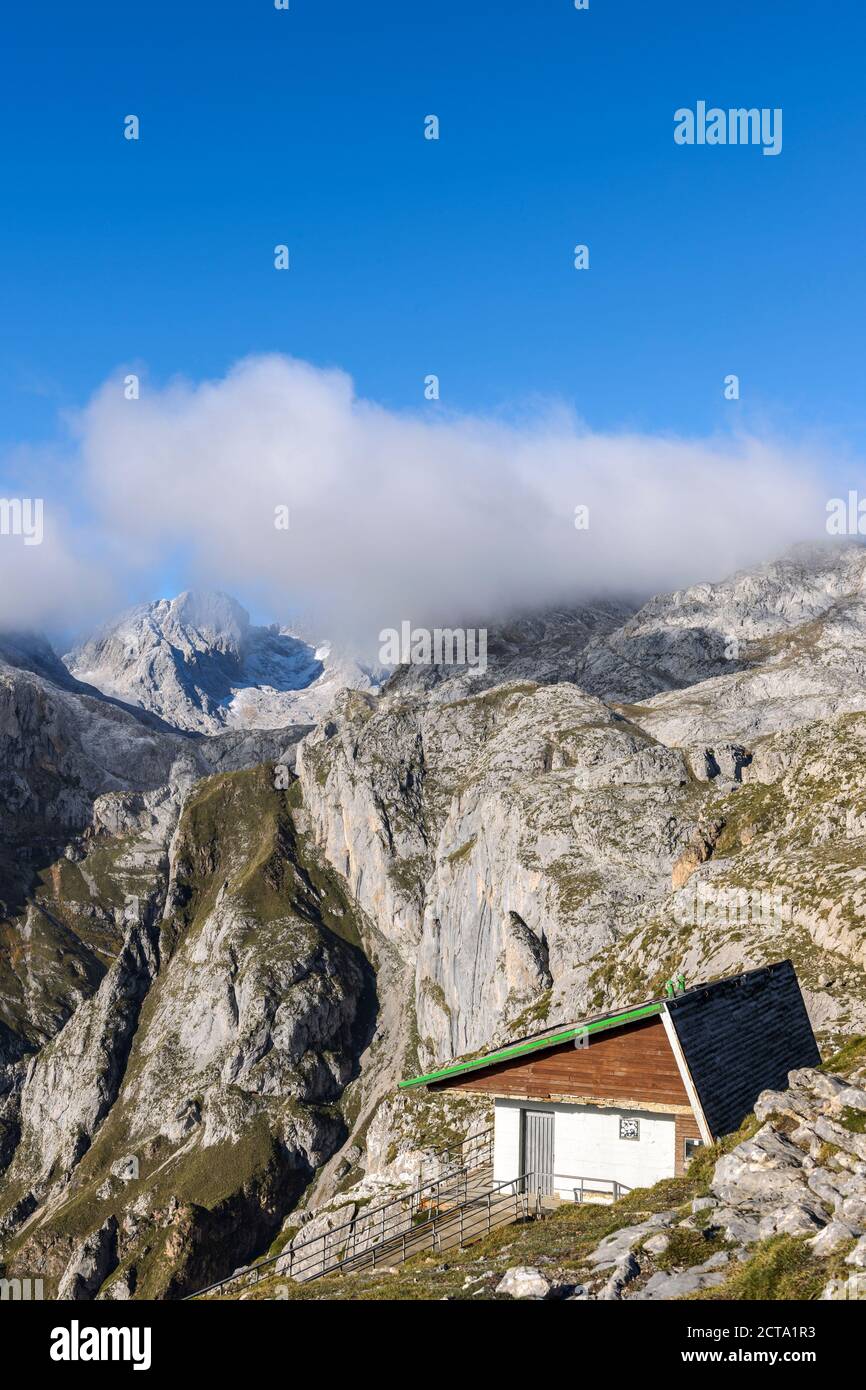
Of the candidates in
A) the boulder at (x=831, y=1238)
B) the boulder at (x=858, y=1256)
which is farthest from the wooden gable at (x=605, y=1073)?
the boulder at (x=858, y=1256)

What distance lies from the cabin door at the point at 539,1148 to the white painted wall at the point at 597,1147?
0.21 meters

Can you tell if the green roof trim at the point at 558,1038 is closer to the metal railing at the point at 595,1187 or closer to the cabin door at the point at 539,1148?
the cabin door at the point at 539,1148

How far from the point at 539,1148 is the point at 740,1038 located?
24.6 feet

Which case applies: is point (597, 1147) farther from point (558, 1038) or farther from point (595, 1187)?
point (558, 1038)

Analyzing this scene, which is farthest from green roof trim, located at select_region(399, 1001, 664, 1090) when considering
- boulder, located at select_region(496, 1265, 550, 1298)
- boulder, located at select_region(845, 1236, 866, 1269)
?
boulder, located at select_region(845, 1236, 866, 1269)

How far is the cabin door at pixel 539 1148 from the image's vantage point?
3384 cm

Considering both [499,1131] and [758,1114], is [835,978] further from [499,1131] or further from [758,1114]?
[758,1114]

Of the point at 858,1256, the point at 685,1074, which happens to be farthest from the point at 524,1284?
the point at 685,1074

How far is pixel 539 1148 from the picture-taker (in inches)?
1347

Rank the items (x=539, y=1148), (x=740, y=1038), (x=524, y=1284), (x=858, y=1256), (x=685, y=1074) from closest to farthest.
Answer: (x=858, y=1256), (x=524, y=1284), (x=685, y=1074), (x=539, y=1148), (x=740, y=1038)
